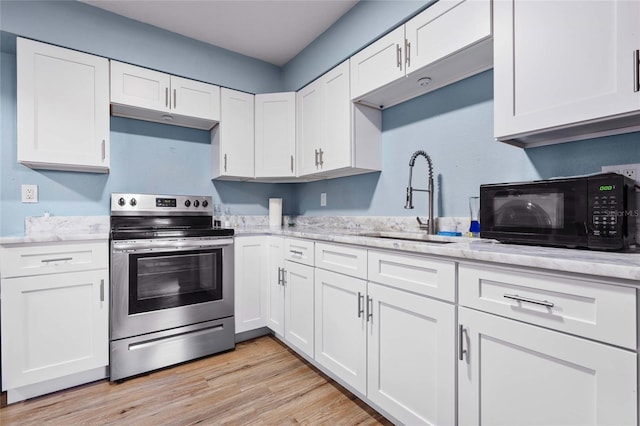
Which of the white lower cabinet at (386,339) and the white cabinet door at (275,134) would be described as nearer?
the white lower cabinet at (386,339)

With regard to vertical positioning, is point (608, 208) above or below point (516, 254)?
above

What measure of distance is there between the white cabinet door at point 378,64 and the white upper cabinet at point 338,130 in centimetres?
11

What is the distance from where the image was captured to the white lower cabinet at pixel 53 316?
5.76 ft

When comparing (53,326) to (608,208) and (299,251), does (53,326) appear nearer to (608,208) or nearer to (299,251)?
(299,251)

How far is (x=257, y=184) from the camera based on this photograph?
332cm

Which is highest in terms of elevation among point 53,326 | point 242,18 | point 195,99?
point 242,18

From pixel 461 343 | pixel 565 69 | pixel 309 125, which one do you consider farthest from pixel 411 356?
pixel 309 125

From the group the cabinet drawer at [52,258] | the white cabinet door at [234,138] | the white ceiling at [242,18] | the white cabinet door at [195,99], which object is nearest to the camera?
the cabinet drawer at [52,258]

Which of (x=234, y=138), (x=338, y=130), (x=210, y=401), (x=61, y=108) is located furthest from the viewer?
(x=234, y=138)

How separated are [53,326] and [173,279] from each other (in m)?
0.68

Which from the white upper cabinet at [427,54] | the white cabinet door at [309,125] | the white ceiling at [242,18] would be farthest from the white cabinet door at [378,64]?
the white ceiling at [242,18]

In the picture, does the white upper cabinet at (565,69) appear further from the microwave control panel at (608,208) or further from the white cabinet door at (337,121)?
the white cabinet door at (337,121)

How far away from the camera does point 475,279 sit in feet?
3.74

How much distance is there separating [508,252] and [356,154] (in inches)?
54.8
